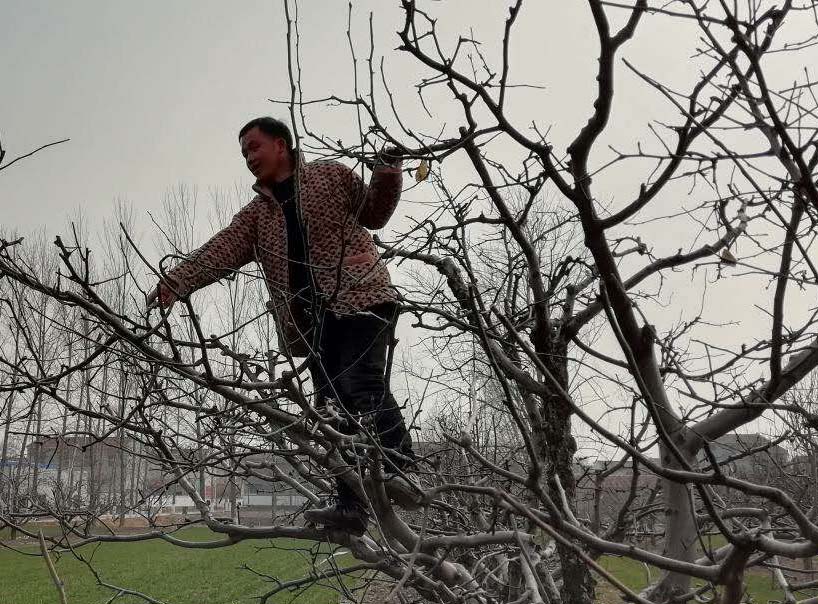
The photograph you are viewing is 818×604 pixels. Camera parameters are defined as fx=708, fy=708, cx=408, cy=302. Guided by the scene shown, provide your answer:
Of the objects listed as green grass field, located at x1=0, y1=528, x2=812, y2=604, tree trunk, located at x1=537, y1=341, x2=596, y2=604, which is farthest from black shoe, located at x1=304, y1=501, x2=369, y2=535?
green grass field, located at x1=0, y1=528, x2=812, y2=604

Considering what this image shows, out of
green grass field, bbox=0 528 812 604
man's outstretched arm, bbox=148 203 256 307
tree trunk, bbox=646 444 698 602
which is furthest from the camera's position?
green grass field, bbox=0 528 812 604

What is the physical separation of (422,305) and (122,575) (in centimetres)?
1659

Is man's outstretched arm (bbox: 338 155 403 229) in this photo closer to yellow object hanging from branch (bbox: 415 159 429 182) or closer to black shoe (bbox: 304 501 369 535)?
yellow object hanging from branch (bbox: 415 159 429 182)

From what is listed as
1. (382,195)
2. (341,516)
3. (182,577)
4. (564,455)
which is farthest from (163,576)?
(382,195)

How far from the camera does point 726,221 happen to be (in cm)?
202

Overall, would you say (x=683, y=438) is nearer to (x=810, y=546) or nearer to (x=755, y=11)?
(x=810, y=546)

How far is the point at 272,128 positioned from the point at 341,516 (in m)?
1.42

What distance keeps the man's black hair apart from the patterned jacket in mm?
184

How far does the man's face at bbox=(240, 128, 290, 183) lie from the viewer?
2.62 metres

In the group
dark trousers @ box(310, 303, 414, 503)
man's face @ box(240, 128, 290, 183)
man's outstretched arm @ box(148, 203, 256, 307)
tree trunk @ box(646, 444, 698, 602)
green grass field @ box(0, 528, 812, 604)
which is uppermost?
man's face @ box(240, 128, 290, 183)

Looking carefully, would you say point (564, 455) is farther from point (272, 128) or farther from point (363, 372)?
point (272, 128)

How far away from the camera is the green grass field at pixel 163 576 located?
12.5 meters

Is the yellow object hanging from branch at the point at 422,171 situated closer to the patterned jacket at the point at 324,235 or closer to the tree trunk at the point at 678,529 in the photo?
the patterned jacket at the point at 324,235

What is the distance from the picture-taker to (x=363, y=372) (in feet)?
7.85
